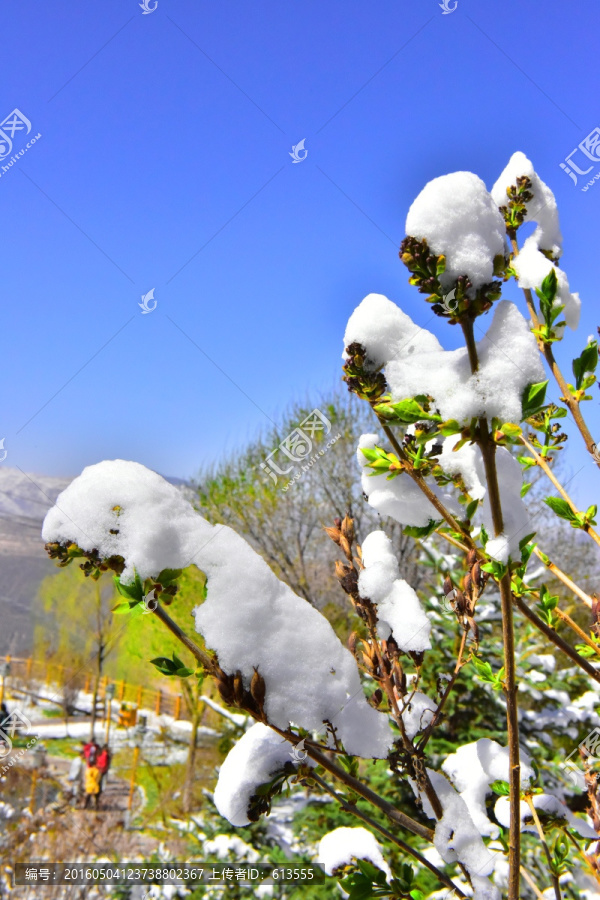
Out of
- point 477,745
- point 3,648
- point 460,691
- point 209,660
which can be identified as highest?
point 3,648

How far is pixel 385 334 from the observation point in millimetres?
811

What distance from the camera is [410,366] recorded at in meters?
0.71

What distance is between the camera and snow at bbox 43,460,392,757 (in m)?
0.69

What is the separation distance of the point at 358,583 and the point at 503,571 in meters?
0.30

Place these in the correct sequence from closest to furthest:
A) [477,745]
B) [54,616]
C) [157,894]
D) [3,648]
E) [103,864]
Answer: [477,745] < [157,894] < [103,864] < [54,616] < [3,648]

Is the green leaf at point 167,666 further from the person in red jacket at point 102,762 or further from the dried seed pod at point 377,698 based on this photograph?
the person in red jacket at point 102,762

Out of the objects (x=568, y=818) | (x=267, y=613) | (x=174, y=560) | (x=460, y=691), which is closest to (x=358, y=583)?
(x=267, y=613)

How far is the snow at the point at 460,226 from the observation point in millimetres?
629

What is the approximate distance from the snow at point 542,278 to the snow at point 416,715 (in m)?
0.69

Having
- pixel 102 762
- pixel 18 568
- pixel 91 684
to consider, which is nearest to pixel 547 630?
pixel 102 762

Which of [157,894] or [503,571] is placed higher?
[157,894]

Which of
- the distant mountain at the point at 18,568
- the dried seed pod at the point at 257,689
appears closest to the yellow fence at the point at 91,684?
the distant mountain at the point at 18,568

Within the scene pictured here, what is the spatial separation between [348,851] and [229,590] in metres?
0.56

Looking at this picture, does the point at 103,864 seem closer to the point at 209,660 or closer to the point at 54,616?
the point at 209,660
